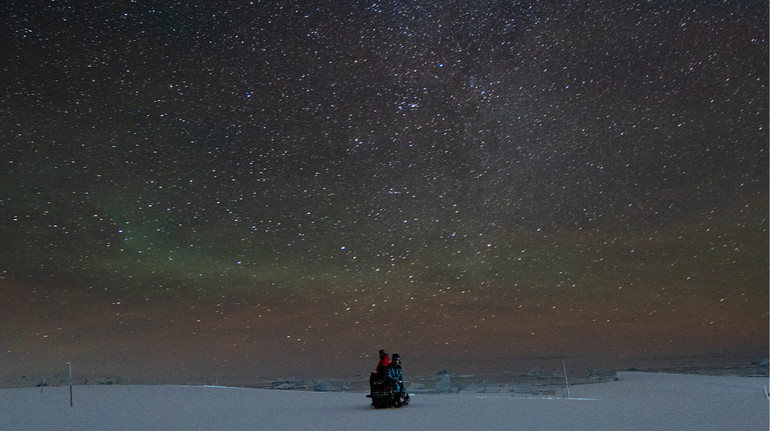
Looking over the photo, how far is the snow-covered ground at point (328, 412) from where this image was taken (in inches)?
298

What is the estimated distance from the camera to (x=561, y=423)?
7523mm

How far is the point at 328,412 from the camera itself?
1012 centimetres

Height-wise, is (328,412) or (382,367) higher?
(382,367)

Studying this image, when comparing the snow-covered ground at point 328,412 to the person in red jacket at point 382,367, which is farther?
the person in red jacket at point 382,367

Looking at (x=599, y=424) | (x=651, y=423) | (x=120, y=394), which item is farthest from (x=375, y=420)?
(x=120, y=394)

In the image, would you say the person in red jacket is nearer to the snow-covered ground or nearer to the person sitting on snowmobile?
the person sitting on snowmobile

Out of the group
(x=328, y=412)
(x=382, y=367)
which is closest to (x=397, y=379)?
(x=382, y=367)

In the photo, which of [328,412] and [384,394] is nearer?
[328,412]

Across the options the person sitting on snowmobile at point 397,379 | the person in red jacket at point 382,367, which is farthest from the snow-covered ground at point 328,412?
the person in red jacket at point 382,367

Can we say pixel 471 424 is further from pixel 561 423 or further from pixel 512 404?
pixel 512 404

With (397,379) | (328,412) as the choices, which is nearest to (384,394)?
(397,379)

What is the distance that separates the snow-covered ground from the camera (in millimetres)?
7562

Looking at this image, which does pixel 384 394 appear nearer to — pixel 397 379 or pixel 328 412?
pixel 397 379

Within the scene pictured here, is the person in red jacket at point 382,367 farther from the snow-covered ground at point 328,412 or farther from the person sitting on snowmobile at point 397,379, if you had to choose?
the snow-covered ground at point 328,412
